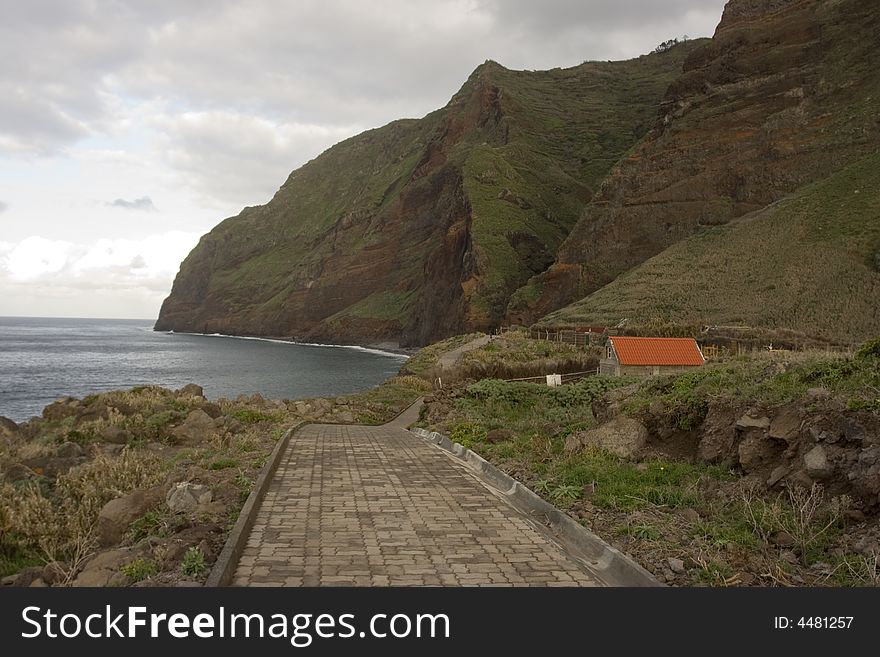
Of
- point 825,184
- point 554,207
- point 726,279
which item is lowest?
point 726,279

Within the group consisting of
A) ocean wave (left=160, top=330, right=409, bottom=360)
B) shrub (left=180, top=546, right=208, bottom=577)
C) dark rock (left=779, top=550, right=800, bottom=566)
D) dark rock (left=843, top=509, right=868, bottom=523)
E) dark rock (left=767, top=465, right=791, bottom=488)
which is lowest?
ocean wave (left=160, top=330, right=409, bottom=360)

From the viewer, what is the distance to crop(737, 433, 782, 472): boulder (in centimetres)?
756

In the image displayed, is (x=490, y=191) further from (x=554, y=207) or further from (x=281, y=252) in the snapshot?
(x=281, y=252)

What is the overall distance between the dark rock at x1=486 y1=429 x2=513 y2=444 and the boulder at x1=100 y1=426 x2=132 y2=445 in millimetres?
10019

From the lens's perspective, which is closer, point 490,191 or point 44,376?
point 44,376

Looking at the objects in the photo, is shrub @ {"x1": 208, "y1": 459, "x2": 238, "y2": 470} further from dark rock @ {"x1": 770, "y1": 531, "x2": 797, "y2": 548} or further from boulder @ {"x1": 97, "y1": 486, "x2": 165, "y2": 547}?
dark rock @ {"x1": 770, "y1": 531, "x2": 797, "y2": 548}

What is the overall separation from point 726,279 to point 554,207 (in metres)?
65.3

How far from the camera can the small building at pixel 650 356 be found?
2398 cm

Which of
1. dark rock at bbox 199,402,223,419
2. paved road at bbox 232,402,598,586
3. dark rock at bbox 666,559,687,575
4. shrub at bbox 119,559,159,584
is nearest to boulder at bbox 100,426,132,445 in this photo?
dark rock at bbox 199,402,223,419

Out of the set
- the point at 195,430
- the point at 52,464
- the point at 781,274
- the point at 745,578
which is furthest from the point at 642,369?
the point at 781,274

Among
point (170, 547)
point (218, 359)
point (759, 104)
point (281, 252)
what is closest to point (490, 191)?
point (759, 104)

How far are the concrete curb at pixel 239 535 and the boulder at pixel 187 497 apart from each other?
63 cm

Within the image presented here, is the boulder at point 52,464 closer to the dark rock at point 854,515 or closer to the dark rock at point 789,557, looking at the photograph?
the dark rock at point 789,557

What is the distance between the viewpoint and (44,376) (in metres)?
62.1
